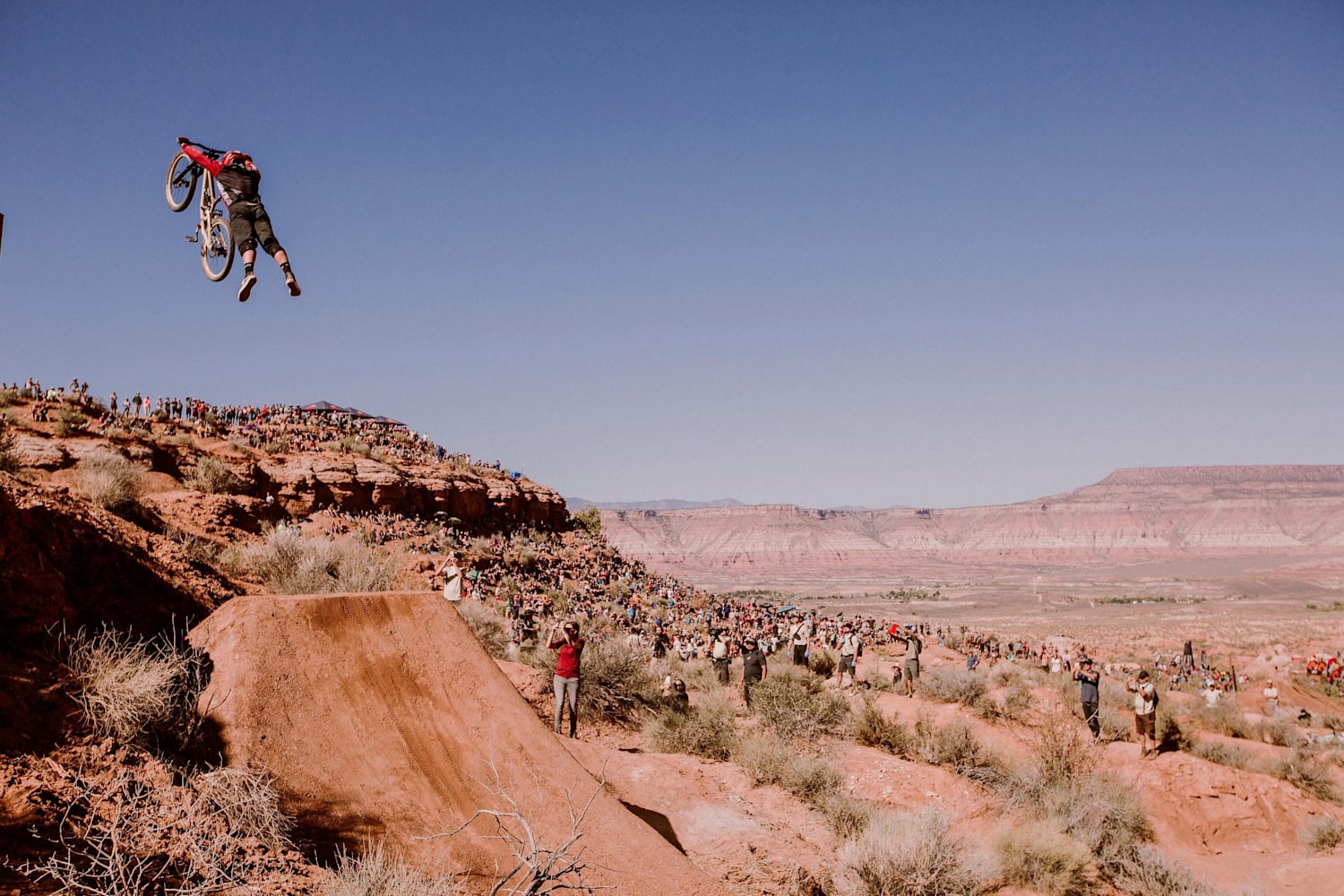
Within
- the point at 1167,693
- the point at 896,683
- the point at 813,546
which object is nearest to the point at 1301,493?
the point at 813,546

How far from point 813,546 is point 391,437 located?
141m

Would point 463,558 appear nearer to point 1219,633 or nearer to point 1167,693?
point 1167,693

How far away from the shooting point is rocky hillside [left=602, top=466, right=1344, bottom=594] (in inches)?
5704

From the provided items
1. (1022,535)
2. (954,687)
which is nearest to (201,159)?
(954,687)

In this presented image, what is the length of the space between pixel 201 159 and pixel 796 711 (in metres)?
12.2

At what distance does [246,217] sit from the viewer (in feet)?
18.9

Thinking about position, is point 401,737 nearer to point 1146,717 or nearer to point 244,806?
point 244,806

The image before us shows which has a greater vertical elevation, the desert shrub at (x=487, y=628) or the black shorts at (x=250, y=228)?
the black shorts at (x=250, y=228)

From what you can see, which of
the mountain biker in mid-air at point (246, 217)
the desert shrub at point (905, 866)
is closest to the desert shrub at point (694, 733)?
the desert shrub at point (905, 866)

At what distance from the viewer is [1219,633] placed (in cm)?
5384

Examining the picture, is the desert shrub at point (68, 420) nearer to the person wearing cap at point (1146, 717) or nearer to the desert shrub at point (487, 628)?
the desert shrub at point (487, 628)

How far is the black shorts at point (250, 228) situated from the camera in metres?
5.70

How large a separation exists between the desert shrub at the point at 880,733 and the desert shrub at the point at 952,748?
0.20m

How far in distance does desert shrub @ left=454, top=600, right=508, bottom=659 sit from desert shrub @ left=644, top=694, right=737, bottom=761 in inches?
144
